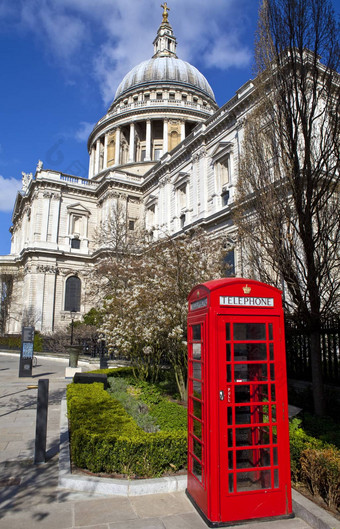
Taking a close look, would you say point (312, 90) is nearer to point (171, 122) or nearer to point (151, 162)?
point (151, 162)

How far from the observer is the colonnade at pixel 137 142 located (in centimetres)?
5359

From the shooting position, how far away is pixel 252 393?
4.59 meters

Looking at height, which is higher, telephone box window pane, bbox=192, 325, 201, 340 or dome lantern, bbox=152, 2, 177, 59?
dome lantern, bbox=152, 2, 177, 59

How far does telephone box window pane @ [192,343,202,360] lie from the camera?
476 centimetres

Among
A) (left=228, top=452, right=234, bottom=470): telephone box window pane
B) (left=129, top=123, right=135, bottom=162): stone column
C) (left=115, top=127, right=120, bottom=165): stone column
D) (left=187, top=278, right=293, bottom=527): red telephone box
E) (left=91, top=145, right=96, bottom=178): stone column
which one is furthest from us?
(left=91, top=145, right=96, bottom=178): stone column

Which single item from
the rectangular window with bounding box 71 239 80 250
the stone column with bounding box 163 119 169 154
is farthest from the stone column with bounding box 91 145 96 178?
the rectangular window with bounding box 71 239 80 250

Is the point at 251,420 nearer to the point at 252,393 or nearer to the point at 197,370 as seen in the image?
the point at 252,393

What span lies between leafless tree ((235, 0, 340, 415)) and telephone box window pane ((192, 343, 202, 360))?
4.13 meters

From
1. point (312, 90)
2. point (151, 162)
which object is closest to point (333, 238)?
point (312, 90)

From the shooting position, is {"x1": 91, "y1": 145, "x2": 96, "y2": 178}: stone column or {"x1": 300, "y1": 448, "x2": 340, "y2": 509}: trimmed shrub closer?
{"x1": 300, "y1": 448, "x2": 340, "y2": 509}: trimmed shrub

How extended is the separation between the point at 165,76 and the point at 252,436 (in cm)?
6431

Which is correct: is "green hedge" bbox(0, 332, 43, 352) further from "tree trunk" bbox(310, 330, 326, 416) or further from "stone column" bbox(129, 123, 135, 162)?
"stone column" bbox(129, 123, 135, 162)

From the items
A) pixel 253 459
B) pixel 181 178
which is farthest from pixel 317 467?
pixel 181 178

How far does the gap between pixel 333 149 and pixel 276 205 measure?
1690 mm
